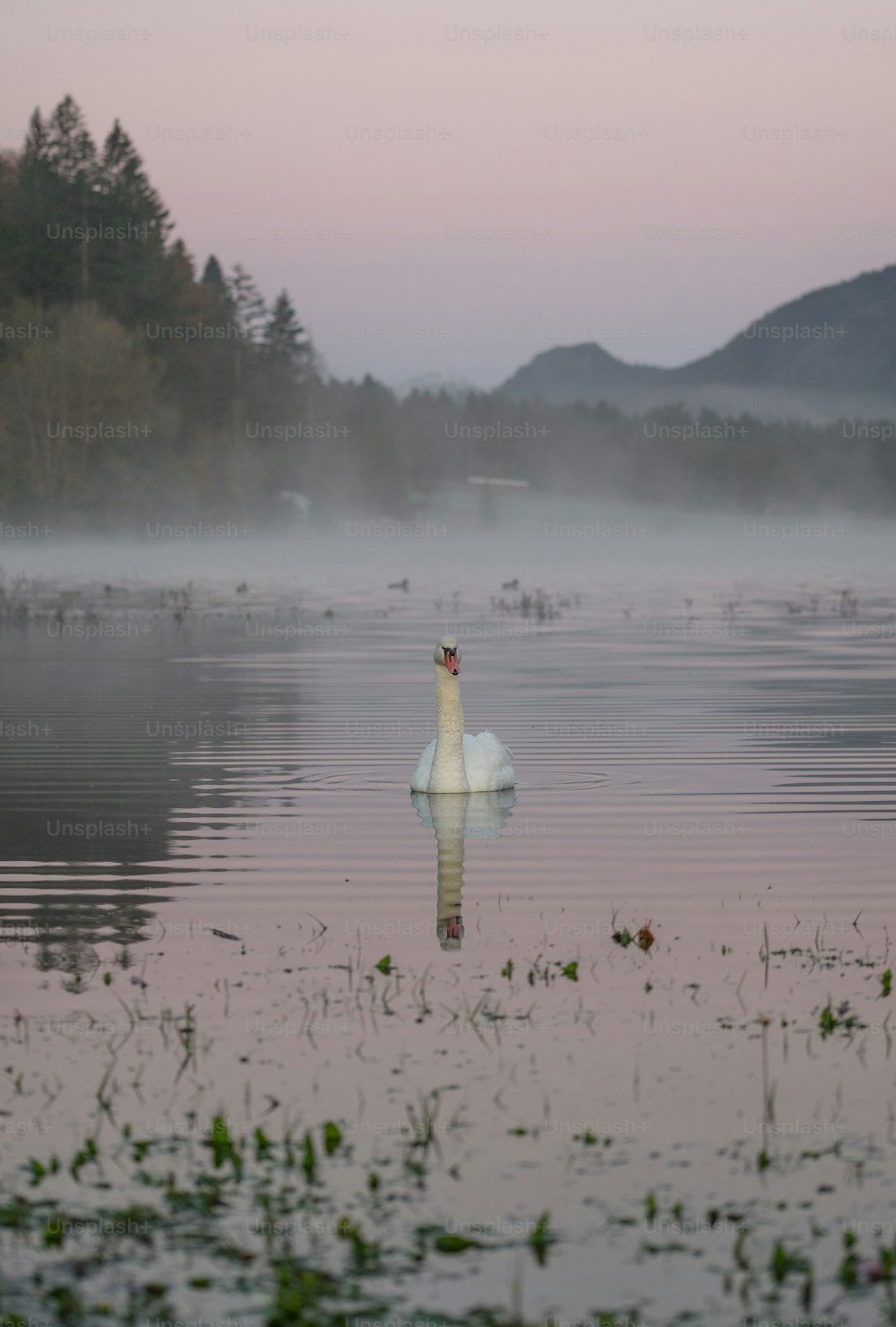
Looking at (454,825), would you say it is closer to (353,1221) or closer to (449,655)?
(449,655)

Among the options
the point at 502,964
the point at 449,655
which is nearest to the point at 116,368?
the point at 449,655

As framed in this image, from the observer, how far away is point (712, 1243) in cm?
686

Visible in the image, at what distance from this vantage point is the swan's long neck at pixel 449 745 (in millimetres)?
17266

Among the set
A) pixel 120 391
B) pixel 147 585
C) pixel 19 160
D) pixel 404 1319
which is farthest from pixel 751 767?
pixel 19 160

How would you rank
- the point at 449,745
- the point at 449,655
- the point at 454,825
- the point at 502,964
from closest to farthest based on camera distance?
1. the point at 502,964
2. the point at 454,825
3. the point at 449,745
4. the point at 449,655

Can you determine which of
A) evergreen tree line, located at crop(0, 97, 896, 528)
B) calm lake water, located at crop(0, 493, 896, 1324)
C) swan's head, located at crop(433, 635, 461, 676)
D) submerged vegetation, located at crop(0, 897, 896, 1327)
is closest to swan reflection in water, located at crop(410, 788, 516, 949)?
calm lake water, located at crop(0, 493, 896, 1324)

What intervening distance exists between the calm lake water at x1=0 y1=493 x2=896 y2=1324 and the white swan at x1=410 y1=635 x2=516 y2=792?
0.97 feet

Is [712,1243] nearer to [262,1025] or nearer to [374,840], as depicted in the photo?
[262,1025]

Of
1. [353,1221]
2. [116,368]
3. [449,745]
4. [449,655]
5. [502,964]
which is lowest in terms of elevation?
[353,1221]

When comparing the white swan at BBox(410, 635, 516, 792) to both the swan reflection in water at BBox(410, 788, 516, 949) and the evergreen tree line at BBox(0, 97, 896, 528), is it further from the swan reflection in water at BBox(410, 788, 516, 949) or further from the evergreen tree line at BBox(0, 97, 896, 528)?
the evergreen tree line at BBox(0, 97, 896, 528)

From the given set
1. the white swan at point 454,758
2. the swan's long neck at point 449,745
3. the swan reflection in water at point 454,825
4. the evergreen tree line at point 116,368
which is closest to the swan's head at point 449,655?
the white swan at point 454,758

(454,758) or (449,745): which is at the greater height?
(449,745)

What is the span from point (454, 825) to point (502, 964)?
210 inches

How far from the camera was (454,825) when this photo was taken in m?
16.1
